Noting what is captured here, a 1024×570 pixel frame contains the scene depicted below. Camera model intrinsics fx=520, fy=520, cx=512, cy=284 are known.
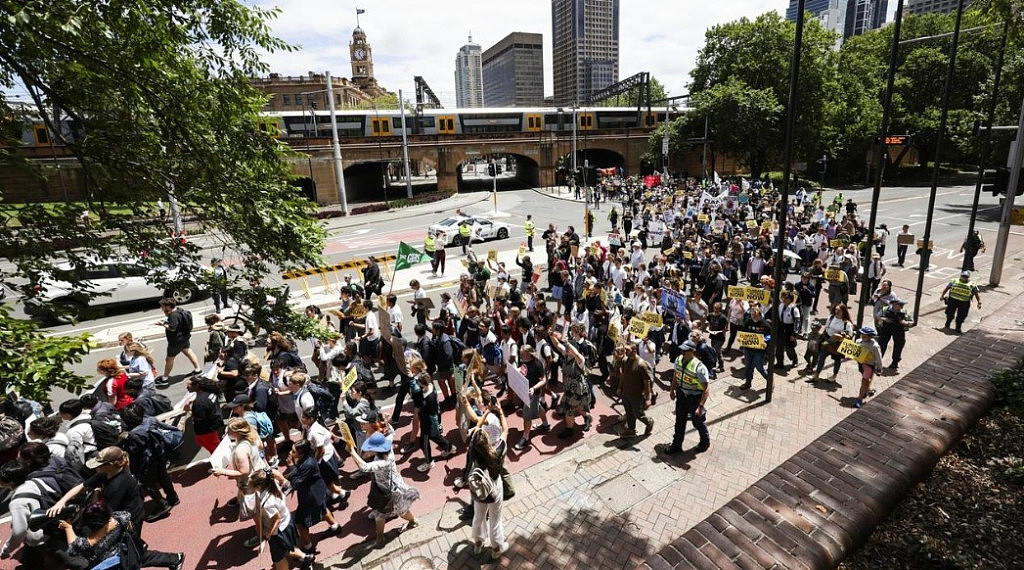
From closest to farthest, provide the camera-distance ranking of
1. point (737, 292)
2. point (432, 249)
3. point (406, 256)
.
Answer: point (737, 292)
point (406, 256)
point (432, 249)

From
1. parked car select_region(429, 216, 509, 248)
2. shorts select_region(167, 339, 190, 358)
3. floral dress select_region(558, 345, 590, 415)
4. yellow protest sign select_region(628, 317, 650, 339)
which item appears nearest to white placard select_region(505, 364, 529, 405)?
floral dress select_region(558, 345, 590, 415)

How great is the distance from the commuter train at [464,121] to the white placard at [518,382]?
4213cm

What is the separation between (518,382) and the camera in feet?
27.6

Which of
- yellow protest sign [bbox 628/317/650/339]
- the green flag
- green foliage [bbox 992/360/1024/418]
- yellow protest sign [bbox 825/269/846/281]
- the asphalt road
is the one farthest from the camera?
the asphalt road

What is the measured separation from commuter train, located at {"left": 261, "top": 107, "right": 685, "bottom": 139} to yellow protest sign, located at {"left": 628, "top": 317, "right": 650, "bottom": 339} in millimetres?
41983

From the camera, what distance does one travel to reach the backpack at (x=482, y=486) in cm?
561

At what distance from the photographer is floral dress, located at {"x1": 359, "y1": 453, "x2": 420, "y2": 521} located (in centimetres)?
599

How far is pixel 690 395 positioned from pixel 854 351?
146 inches

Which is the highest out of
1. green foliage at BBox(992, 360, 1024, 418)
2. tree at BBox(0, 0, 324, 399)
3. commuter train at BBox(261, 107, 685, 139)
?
commuter train at BBox(261, 107, 685, 139)

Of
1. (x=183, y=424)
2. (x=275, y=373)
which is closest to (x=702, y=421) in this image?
(x=275, y=373)

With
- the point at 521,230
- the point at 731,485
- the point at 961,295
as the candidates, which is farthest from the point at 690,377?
the point at 521,230

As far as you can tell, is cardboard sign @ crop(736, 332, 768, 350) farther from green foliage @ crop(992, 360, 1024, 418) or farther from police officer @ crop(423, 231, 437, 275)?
police officer @ crop(423, 231, 437, 275)

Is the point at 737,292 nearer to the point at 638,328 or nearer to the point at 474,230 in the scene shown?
the point at 638,328

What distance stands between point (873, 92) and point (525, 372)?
61072 mm
